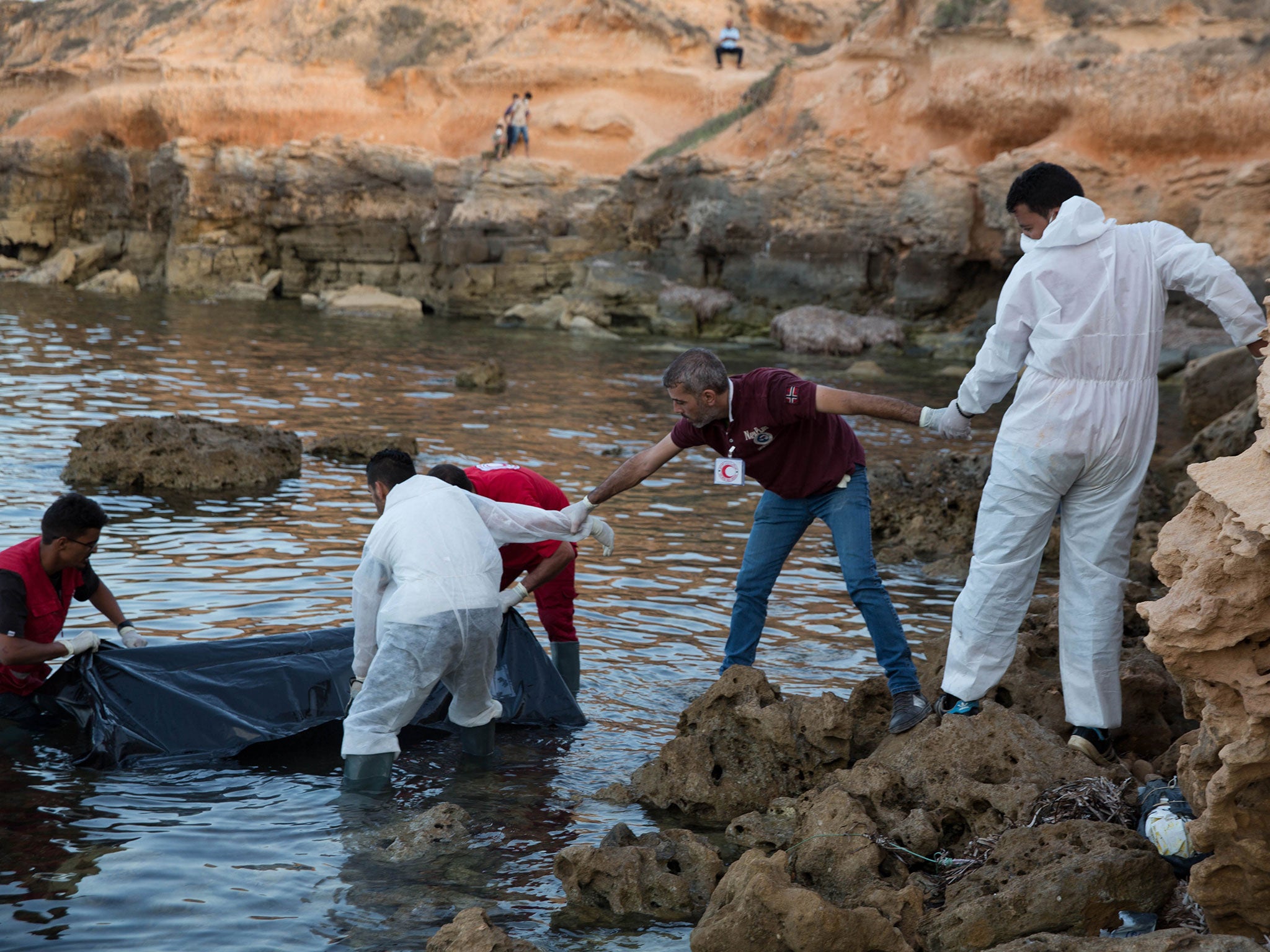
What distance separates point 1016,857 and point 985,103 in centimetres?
2631

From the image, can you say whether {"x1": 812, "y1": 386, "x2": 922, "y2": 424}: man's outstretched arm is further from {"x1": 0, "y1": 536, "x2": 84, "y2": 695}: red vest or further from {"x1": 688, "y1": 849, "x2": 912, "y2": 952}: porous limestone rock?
{"x1": 0, "y1": 536, "x2": 84, "y2": 695}: red vest

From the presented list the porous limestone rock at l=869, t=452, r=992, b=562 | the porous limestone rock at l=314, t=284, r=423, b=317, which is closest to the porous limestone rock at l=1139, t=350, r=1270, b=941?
the porous limestone rock at l=869, t=452, r=992, b=562

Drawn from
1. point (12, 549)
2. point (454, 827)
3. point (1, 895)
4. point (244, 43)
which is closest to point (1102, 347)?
point (454, 827)

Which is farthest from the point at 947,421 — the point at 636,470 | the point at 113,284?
the point at 113,284

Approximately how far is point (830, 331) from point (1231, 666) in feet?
77.4

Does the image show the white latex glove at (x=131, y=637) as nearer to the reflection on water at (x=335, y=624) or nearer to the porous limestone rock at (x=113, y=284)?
the reflection on water at (x=335, y=624)

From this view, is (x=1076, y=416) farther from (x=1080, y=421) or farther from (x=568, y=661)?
(x=568, y=661)

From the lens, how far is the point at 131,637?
648 cm

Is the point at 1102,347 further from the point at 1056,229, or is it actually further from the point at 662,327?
the point at 662,327

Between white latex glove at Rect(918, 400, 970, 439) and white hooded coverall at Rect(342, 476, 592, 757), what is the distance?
6.67 feet

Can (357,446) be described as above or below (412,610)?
below

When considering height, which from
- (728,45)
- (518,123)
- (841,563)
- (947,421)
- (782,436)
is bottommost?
(841,563)

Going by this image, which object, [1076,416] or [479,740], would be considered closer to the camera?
[1076,416]

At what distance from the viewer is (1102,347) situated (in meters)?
4.88
